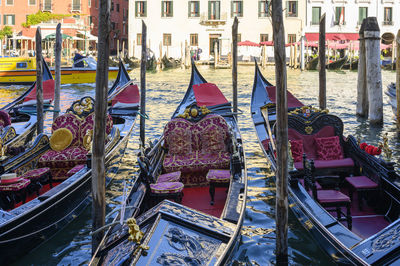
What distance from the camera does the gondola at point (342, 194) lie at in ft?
8.74

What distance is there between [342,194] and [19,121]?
195 inches

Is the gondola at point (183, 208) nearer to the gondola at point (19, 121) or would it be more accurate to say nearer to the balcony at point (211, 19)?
the gondola at point (19, 121)

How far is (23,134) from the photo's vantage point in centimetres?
558

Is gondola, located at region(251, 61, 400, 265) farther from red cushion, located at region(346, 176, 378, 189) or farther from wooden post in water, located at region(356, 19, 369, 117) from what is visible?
wooden post in water, located at region(356, 19, 369, 117)

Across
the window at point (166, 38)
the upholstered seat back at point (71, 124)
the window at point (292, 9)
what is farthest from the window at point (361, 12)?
the upholstered seat back at point (71, 124)

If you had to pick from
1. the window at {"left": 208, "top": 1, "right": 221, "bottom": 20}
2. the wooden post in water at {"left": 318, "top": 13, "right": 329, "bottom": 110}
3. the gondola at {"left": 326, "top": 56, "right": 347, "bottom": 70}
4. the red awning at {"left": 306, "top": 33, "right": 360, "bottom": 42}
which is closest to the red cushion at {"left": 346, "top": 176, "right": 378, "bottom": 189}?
the wooden post in water at {"left": 318, "top": 13, "right": 329, "bottom": 110}

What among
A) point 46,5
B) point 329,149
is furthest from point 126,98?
point 46,5

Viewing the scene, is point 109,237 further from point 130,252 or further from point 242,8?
point 242,8

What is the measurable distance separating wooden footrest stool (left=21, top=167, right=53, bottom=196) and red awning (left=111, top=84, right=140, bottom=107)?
259 cm

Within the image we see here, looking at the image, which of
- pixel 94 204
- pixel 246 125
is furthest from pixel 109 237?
pixel 246 125

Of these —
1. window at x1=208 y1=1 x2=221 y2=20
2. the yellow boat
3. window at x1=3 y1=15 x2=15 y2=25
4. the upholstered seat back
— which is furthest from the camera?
window at x1=3 y1=15 x2=15 y2=25

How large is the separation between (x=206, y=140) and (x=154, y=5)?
20.9 m

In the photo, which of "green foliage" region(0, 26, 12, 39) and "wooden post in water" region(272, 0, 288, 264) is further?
"green foliage" region(0, 26, 12, 39)

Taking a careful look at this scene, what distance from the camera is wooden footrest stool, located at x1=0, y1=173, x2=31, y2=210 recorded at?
3711 mm
